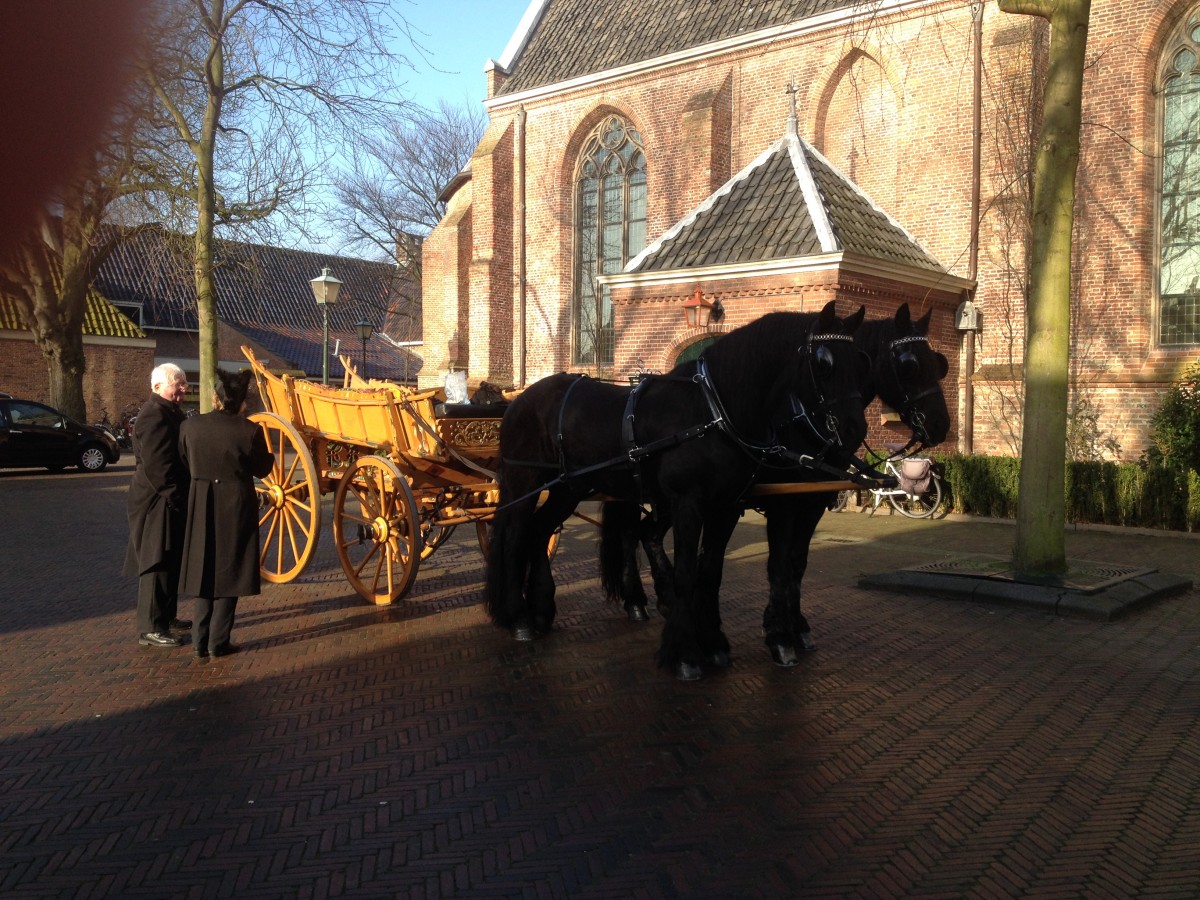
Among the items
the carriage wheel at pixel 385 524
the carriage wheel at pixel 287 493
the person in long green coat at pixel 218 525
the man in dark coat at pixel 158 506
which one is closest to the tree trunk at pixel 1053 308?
the carriage wheel at pixel 385 524

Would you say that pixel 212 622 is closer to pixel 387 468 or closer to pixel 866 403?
pixel 387 468

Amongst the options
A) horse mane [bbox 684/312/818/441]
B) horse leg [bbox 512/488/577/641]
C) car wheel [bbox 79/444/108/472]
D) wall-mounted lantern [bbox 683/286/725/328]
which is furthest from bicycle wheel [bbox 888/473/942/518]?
car wheel [bbox 79/444/108/472]

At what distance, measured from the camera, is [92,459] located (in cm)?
2142

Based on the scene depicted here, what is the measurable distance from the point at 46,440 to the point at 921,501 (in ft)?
57.8

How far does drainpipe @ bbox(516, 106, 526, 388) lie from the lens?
23.8 metres

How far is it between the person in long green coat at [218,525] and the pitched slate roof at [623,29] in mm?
16086

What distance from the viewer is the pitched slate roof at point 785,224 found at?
47.0 feet

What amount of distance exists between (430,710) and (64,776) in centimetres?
175

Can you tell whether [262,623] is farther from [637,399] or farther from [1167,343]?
[1167,343]

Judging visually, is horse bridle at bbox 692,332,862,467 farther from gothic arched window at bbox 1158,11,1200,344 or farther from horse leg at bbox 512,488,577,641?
gothic arched window at bbox 1158,11,1200,344

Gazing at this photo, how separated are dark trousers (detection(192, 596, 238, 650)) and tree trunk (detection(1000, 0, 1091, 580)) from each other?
21.2ft

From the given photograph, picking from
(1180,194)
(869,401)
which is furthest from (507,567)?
(1180,194)

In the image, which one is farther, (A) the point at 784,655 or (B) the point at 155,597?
(B) the point at 155,597

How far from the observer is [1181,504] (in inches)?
488
